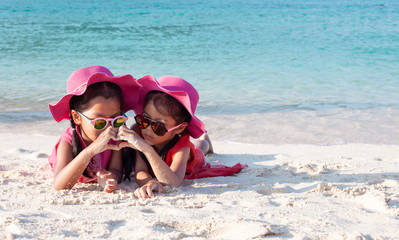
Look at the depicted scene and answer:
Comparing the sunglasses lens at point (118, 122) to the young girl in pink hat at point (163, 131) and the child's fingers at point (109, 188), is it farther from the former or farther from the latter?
the child's fingers at point (109, 188)

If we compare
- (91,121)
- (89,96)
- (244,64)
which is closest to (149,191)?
(91,121)

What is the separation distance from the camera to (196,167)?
375 cm

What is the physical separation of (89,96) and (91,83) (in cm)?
9

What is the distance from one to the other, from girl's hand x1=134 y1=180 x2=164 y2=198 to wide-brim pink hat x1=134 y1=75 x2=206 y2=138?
54cm

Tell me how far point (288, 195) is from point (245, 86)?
5.09 meters

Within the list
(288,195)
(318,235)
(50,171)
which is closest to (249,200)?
(288,195)

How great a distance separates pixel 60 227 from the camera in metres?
2.38

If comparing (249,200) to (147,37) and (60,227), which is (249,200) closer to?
(60,227)

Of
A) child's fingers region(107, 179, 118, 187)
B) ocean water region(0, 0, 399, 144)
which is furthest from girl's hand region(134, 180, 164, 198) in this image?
ocean water region(0, 0, 399, 144)

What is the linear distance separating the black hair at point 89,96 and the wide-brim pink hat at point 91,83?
32 millimetres

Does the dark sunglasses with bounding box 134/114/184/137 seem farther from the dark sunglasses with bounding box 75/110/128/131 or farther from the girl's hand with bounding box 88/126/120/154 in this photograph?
the girl's hand with bounding box 88/126/120/154

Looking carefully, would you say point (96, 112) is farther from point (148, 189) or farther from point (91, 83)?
point (148, 189)

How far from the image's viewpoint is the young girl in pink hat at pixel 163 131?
3.08 m

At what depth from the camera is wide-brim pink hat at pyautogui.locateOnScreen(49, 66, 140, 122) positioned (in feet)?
10.1
